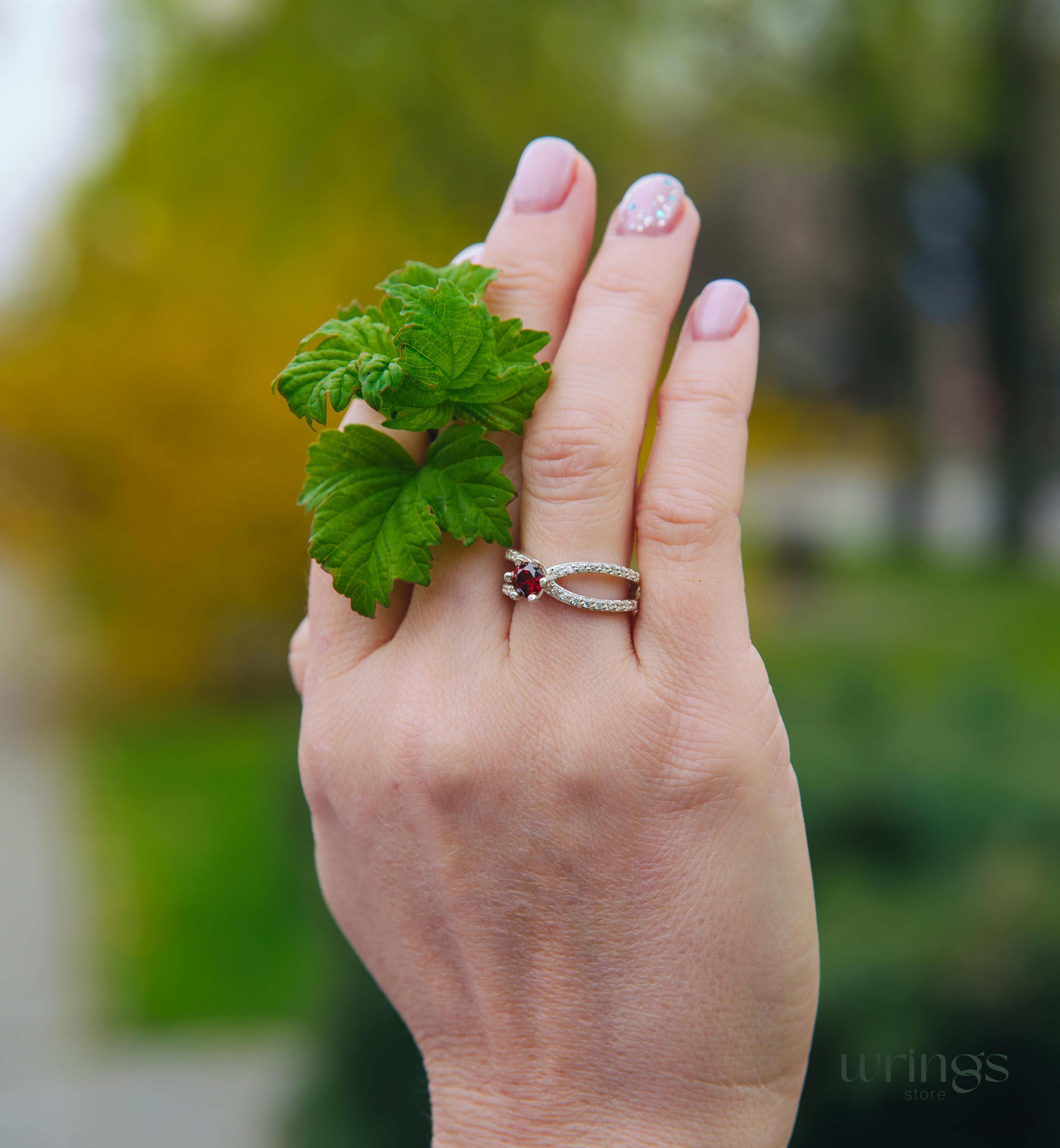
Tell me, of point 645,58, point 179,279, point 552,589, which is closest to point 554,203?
point 552,589

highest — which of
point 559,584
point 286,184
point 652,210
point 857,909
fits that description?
point 286,184

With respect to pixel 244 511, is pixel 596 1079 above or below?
below

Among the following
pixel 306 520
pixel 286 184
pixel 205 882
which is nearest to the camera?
pixel 205 882

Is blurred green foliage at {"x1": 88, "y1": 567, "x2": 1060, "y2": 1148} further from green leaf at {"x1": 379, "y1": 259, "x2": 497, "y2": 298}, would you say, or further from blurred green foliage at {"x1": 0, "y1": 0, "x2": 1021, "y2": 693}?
green leaf at {"x1": 379, "y1": 259, "x2": 497, "y2": 298}

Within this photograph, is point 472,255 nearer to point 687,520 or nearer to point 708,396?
point 708,396

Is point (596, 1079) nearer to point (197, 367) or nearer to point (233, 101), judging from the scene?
point (197, 367)

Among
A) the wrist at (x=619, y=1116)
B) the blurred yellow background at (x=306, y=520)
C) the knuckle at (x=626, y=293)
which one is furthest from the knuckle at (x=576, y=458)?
the blurred yellow background at (x=306, y=520)

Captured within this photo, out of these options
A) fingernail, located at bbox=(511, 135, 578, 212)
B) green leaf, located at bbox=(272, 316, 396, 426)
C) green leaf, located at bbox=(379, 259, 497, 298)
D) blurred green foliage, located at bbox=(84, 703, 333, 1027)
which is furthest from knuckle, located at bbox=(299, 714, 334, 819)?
blurred green foliage, located at bbox=(84, 703, 333, 1027)

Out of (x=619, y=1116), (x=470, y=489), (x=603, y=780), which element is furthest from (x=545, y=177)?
(x=619, y=1116)
